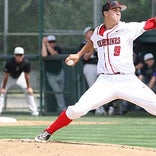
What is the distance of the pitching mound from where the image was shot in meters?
7.37

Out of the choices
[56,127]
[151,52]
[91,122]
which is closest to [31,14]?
[151,52]

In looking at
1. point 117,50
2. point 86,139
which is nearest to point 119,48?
point 117,50

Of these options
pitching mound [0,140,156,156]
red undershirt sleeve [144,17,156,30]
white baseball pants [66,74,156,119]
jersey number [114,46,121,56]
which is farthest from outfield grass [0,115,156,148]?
red undershirt sleeve [144,17,156,30]

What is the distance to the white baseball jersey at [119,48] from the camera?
322 inches

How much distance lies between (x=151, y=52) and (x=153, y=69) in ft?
3.07

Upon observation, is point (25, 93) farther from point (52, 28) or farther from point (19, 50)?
point (52, 28)

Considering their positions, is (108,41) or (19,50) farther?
(19,50)

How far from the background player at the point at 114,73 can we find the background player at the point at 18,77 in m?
7.81

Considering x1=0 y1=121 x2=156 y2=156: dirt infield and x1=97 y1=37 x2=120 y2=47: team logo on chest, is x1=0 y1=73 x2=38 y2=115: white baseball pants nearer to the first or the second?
x1=97 y1=37 x2=120 y2=47: team logo on chest

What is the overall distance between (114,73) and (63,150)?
1.22 meters

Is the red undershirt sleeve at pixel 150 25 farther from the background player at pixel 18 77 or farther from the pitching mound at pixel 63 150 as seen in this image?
the background player at pixel 18 77

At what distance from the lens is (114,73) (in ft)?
26.8

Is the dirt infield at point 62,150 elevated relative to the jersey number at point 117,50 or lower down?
lower down

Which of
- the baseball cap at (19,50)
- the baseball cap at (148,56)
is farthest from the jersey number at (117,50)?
the baseball cap at (148,56)
